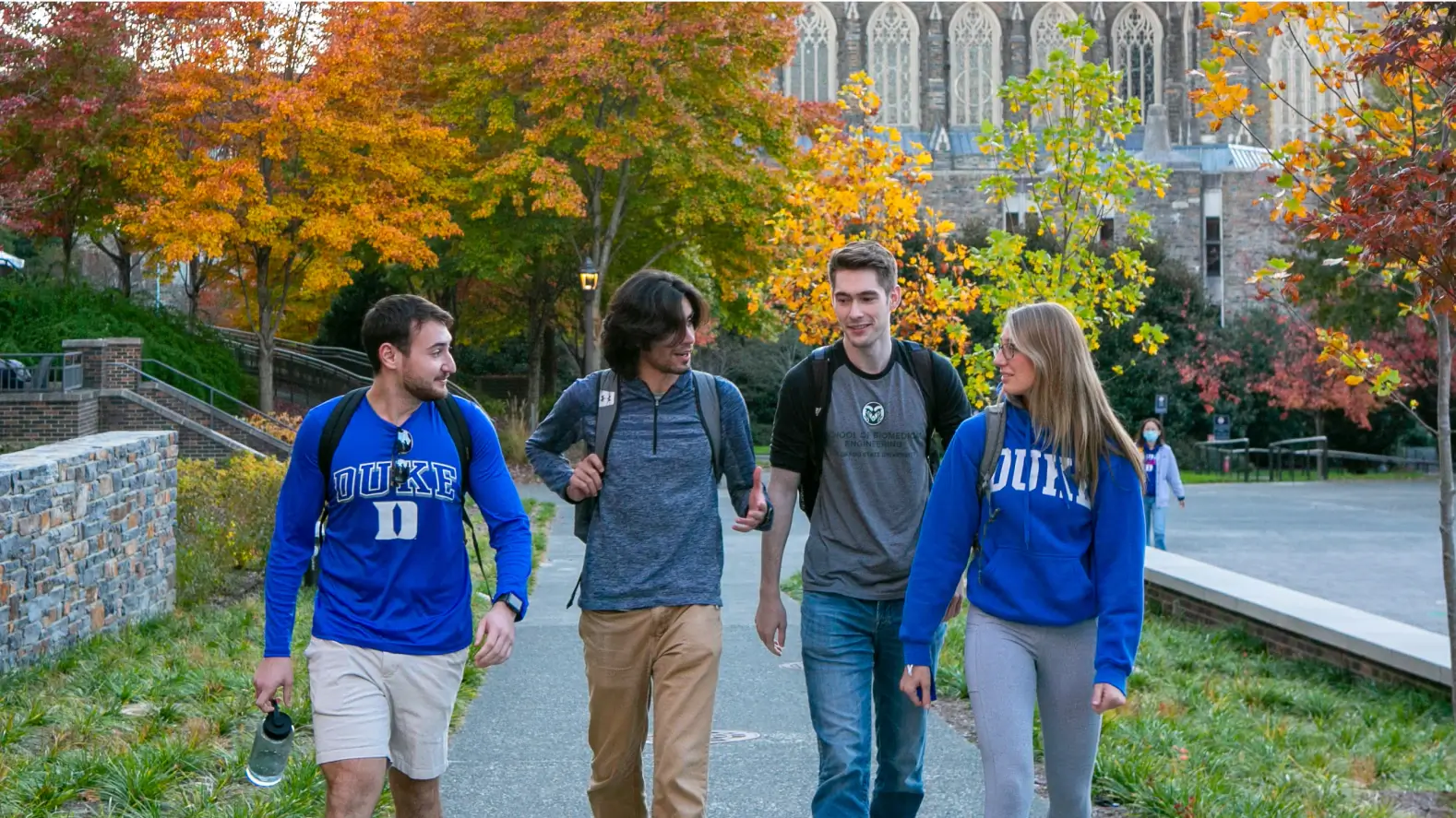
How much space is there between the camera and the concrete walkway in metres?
5.88

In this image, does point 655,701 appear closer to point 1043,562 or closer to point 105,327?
point 1043,562

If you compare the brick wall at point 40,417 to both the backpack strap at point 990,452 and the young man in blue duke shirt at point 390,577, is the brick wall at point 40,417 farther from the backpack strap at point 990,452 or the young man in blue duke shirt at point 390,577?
the backpack strap at point 990,452

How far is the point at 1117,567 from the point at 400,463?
1.81 m

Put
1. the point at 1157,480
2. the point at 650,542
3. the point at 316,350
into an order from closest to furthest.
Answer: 1. the point at 650,542
2. the point at 1157,480
3. the point at 316,350

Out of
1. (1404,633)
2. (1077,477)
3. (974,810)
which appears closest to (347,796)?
(1077,477)

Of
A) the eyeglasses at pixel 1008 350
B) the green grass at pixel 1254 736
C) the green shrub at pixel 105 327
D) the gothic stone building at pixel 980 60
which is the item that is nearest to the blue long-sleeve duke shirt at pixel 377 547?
the eyeglasses at pixel 1008 350

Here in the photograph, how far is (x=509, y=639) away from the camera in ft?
12.7

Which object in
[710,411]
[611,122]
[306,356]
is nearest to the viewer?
[710,411]

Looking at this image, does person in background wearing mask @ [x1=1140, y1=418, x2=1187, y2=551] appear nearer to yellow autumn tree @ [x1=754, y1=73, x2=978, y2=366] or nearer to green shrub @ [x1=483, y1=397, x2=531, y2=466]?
yellow autumn tree @ [x1=754, y1=73, x2=978, y2=366]

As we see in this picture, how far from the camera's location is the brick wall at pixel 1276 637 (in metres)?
8.78

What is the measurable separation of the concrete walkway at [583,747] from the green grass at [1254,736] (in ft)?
2.08

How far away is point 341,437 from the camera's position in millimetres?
3967

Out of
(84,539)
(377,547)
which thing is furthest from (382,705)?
(84,539)

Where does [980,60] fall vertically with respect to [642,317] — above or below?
above
